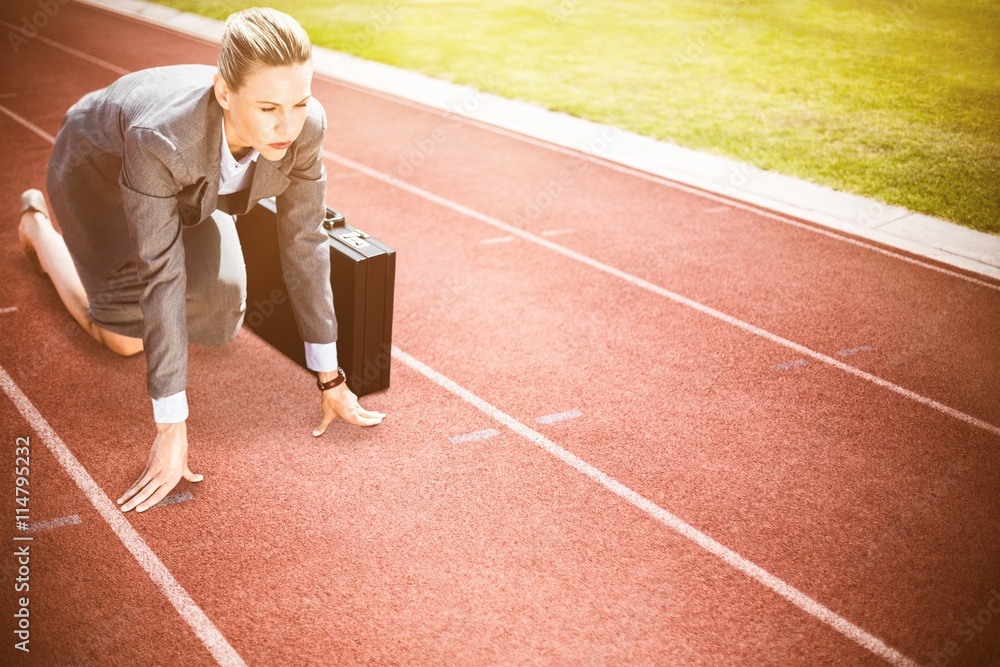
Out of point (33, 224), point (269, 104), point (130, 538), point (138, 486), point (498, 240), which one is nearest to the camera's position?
point (269, 104)

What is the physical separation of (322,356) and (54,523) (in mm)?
1203

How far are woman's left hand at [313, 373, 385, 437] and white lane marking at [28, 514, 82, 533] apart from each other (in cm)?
102

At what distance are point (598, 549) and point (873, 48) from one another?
49.7ft

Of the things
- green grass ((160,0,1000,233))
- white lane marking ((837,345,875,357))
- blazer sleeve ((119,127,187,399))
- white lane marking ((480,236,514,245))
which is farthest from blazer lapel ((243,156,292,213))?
green grass ((160,0,1000,233))

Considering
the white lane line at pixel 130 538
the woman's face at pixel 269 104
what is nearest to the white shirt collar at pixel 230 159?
the woman's face at pixel 269 104

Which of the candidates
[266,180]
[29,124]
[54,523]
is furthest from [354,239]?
[29,124]

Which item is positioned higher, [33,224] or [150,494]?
[33,224]

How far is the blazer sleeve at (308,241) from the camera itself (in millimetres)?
3104

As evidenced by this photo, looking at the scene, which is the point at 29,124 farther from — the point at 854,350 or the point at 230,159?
the point at 854,350

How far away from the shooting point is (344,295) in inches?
147

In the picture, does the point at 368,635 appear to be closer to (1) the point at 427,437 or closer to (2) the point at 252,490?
(2) the point at 252,490

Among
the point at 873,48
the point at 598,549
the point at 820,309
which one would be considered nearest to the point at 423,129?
the point at 820,309

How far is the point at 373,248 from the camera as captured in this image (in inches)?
147

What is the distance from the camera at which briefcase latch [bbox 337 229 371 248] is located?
149 inches
